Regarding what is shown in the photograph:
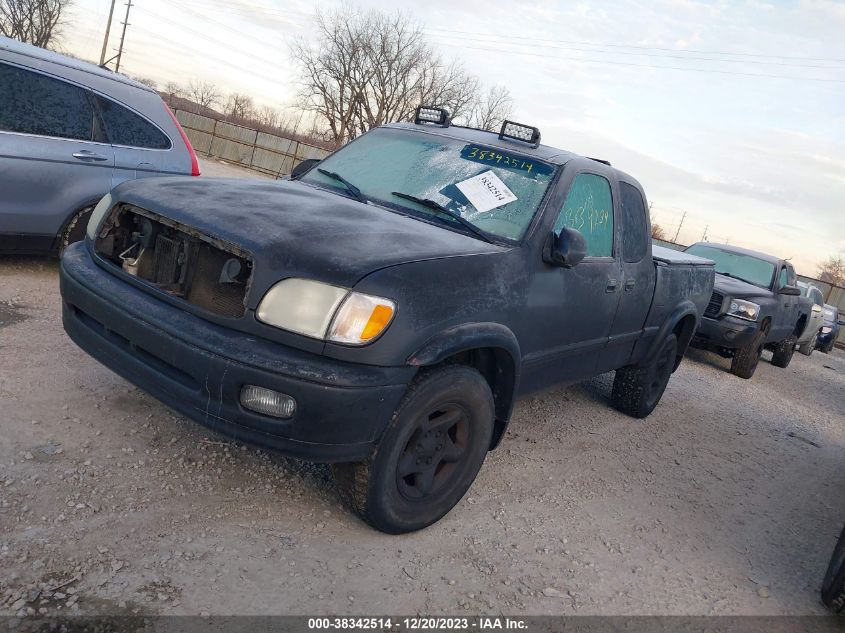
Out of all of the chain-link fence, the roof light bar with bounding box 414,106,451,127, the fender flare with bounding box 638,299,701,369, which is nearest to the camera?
the roof light bar with bounding box 414,106,451,127

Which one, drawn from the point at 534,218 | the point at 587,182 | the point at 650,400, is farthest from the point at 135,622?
the point at 650,400

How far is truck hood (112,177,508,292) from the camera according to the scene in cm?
254

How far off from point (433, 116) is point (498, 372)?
6.65 feet

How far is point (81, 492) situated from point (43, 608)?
0.72m

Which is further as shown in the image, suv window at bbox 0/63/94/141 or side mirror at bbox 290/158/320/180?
suv window at bbox 0/63/94/141

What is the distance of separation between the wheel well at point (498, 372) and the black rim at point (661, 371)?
2593 mm

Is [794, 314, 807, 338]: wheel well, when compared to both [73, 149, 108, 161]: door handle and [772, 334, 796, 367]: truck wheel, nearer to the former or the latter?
[772, 334, 796, 367]: truck wheel

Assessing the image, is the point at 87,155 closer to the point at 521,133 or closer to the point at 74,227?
the point at 74,227

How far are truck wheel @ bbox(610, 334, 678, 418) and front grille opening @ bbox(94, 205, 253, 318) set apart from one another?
3719 millimetres

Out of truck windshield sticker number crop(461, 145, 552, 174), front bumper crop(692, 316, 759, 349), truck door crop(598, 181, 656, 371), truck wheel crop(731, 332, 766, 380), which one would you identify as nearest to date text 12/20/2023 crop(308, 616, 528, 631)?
truck door crop(598, 181, 656, 371)

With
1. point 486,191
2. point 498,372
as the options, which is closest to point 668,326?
point 486,191

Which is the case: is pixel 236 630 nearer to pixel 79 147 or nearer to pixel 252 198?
pixel 252 198

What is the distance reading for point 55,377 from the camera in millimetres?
3740

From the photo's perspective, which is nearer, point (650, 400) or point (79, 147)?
point (79, 147)
